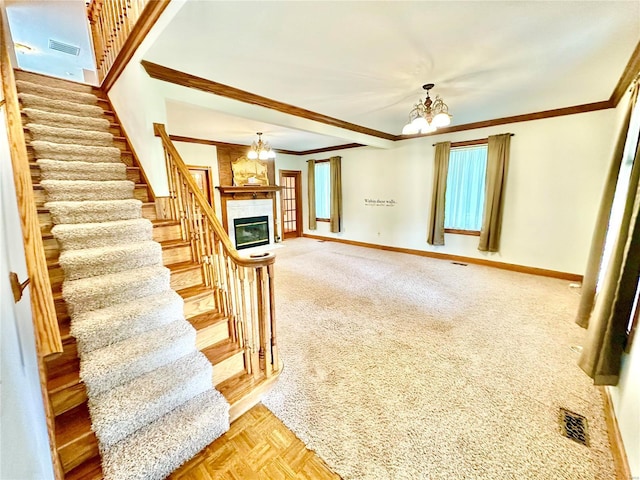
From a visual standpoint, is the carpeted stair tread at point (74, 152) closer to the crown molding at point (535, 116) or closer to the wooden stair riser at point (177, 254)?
the wooden stair riser at point (177, 254)

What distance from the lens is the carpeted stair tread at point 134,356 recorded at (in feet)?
4.62

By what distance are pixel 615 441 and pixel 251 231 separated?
6.22m

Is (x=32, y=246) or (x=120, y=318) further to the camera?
(x=120, y=318)

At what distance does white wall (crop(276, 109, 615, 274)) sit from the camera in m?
3.55

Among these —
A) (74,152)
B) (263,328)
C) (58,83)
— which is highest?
(58,83)

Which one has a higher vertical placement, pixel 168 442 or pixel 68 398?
pixel 68 398

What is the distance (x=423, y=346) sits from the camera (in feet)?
7.54

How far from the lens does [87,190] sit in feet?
7.54

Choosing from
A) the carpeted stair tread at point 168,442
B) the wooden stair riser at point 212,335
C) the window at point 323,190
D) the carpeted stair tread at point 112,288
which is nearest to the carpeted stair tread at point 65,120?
the carpeted stair tread at point 112,288

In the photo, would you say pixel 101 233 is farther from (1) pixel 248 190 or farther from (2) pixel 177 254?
(1) pixel 248 190

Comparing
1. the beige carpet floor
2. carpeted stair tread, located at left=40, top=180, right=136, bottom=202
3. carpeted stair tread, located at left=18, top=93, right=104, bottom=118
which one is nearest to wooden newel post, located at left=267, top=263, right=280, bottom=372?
the beige carpet floor

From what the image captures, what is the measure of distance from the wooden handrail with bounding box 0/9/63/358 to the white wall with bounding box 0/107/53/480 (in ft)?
0.19

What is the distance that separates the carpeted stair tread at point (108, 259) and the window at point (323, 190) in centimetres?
541

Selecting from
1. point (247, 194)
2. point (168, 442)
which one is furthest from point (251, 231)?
point (168, 442)
